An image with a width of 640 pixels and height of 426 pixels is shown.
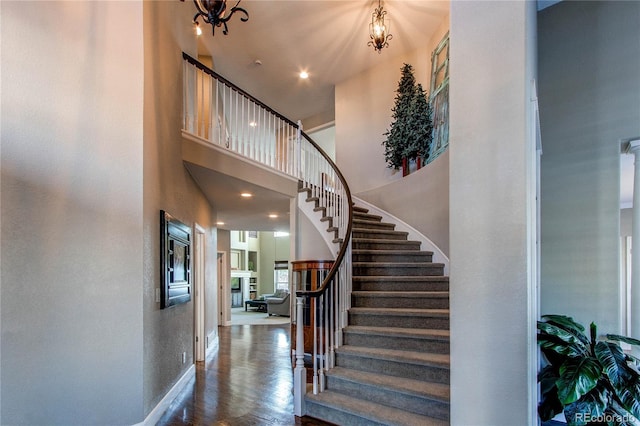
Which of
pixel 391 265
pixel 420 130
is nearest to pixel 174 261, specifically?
pixel 391 265

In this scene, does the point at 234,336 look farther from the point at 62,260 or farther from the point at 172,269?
the point at 62,260

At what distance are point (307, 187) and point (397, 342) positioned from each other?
10.4 ft

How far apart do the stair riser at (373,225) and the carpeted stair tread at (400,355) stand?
2.21 metres

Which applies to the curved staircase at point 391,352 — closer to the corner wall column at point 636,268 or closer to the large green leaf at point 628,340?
the large green leaf at point 628,340

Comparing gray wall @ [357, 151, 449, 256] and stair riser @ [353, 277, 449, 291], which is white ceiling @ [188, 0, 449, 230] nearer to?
gray wall @ [357, 151, 449, 256]

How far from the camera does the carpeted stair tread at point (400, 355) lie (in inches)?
119

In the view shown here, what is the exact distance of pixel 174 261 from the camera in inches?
147

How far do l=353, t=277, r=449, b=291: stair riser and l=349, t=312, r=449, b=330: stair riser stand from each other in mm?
525

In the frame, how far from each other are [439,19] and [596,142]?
10.5ft

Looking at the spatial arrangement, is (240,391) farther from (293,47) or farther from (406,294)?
(293,47)

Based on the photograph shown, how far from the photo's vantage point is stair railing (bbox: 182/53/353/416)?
11.2ft

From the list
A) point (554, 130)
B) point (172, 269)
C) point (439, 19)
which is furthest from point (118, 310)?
point (439, 19)

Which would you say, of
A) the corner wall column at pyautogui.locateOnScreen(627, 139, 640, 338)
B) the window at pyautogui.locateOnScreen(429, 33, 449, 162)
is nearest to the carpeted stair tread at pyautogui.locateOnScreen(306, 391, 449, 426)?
the corner wall column at pyautogui.locateOnScreen(627, 139, 640, 338)

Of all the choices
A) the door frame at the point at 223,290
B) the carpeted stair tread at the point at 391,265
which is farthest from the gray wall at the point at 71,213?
the door frame at the point at 223,290
